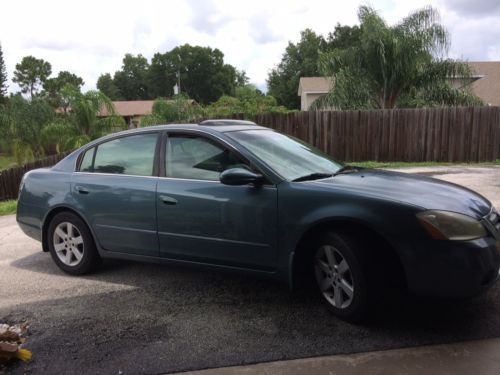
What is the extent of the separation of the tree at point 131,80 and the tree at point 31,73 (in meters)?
22.3

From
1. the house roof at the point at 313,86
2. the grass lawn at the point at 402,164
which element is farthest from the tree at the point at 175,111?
the house roof at the point at 313,86

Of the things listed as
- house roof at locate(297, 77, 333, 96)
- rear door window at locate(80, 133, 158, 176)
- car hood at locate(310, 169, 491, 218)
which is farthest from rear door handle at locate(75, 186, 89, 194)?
house roof at locate(297, 77, 333, 96)

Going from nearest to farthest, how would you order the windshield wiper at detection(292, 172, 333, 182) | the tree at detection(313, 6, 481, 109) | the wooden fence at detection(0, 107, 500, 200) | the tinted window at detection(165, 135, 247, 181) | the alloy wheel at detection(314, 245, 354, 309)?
the alloy wheel at detection(314, 245, 354, 309) < the windshield wiper at detection(292, 172, 333, 182) < the tinted window at detection(165, 135, 247, 181) < the wooden fence at detection(0, 107, 500, 200) < the tree at detection(313, 6, 481, 109)

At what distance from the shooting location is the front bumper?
127 inches

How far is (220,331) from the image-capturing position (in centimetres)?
363

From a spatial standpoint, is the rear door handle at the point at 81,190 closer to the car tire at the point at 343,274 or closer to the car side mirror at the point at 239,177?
the car side mirror at the point at 239,177

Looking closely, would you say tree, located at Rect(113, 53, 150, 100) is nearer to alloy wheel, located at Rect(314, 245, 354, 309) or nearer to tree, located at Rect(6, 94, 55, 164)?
tree, located at Rect(6, 94, 55, 164)

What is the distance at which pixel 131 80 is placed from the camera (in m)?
92.8

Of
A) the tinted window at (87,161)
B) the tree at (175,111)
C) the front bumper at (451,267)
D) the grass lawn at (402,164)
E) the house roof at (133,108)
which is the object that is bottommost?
the grass lawn at (402,164)

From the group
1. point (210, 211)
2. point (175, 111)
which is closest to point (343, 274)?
point (210, 211)

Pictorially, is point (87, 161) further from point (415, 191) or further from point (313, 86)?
point (313, 86)

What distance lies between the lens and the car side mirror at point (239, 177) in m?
3.82

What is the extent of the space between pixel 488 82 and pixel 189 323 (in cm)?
3056

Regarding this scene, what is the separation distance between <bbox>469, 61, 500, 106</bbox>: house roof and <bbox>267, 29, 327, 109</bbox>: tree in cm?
2796
